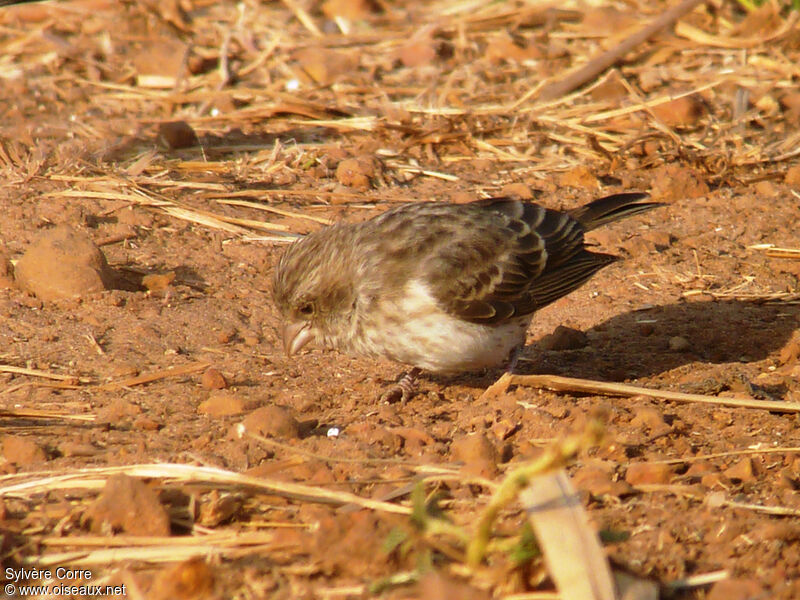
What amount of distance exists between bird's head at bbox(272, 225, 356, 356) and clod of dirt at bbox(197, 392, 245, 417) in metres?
0.62

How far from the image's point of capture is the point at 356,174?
7.21 meters

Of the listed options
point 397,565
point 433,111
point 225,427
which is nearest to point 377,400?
point 225,427

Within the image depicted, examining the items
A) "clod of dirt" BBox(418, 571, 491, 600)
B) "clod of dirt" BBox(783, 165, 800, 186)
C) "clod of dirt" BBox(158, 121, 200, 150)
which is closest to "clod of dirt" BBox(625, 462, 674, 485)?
"clod of dirt" BBox(418, 571, 491, 600)

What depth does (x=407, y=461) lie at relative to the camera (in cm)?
394

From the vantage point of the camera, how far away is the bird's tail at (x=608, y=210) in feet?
19.4

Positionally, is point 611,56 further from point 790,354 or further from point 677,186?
point 790,354

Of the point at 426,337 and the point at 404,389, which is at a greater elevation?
the point at 426,337

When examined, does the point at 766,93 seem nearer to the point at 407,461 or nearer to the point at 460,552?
the point at 407,461

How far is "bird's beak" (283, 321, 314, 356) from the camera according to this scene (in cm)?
515

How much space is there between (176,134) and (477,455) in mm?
4421

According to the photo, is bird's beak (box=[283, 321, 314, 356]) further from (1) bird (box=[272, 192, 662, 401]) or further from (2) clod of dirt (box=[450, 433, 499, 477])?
→ (2) clod of dirt (box=[450, 433, 499, 477])

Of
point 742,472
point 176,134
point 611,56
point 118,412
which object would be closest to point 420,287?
point 118,412

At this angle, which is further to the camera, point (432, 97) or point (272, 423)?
point (432, 97)

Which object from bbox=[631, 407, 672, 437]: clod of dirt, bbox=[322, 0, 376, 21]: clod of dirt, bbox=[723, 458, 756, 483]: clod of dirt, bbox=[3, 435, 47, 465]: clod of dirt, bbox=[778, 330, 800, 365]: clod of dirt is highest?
bbox=[3, 435, 47, 465]: clod of dirt
